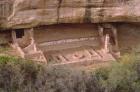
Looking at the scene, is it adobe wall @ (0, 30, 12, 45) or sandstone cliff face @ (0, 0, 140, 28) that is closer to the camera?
sandstone cliff face @ (0, 0, 140, 28)

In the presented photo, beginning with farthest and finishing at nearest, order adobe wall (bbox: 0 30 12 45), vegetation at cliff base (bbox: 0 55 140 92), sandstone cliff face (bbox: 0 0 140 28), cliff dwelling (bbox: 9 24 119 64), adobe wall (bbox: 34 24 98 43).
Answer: adobe wall (bbox: 34 24 98 43), adobe wall (bbox: 0 30 12 45), cliff dwelling (bbox: 9 24 119 64), sandstone cliff face (bbox: 0 0 140 28), vegetation at cliff base (bbox: 0 55 140 92)

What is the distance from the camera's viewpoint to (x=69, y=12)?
41.8ft

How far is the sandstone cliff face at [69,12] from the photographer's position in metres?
12.2

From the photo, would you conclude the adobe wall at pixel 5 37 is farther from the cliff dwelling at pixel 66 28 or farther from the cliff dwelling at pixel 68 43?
the cliff dwelling at pixel 68 43

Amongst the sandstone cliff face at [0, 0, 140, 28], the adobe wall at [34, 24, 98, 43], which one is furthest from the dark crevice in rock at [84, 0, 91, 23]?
the adobe wall at [34, 24, 98, 43]

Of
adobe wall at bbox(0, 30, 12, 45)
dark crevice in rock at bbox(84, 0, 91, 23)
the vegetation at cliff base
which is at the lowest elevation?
the vegetation at cliff base

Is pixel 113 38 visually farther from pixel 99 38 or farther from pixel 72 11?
pixel 72 11

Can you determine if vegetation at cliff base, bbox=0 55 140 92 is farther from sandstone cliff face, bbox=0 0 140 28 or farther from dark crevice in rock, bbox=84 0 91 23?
dark crevice in rock, bbox=84 0 91 23

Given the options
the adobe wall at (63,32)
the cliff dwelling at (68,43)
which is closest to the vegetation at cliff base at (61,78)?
the cliff dwelling at (68,43)

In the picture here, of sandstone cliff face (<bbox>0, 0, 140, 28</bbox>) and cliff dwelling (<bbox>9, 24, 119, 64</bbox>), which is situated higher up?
sandstone cliff face (<bbox>0, 0, 140, 28</bbox>)

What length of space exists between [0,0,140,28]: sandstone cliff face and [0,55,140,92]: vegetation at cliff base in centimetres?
171

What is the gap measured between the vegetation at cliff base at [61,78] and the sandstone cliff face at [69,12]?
5.61 feet

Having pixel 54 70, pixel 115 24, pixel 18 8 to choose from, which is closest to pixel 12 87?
pixel 54 70

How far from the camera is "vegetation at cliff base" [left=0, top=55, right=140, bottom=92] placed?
995cm
